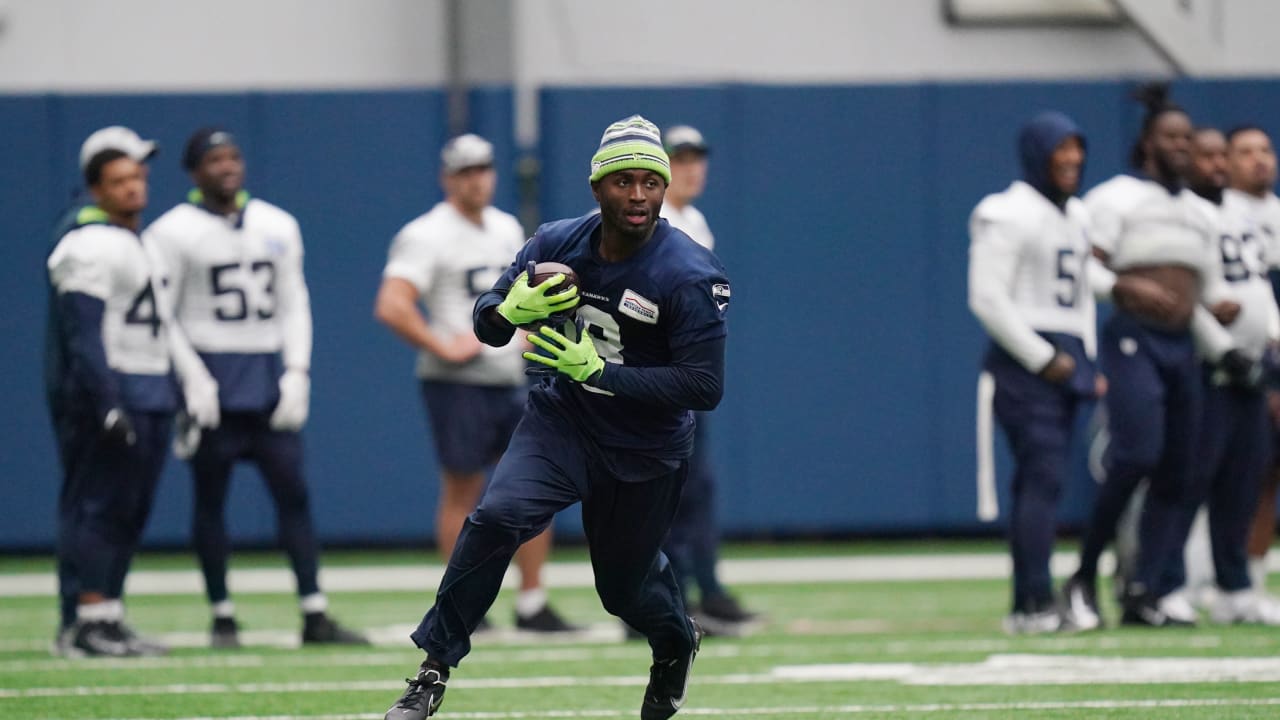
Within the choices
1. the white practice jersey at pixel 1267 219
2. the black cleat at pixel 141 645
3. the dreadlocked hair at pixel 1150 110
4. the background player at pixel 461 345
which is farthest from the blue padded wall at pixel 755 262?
the black cleat at pixel 141 645

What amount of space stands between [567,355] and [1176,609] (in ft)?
13.9

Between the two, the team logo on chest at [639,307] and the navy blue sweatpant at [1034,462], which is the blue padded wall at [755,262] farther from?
the team logo on chest at [639,307]

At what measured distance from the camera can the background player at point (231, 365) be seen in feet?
26.8

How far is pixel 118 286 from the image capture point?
7934 mm

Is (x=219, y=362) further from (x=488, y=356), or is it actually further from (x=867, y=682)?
(x=867, y=682)

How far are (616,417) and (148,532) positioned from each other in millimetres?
7801

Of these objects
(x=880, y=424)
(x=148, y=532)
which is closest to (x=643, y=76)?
(x=880, y=424)

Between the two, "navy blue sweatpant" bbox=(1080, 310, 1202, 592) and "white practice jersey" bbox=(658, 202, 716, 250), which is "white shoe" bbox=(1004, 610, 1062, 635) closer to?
"navy blue sweatpant" bbox=(1080, 310, 1202, 592)

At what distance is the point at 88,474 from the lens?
7938 mm

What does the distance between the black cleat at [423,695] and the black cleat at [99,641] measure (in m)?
2.94

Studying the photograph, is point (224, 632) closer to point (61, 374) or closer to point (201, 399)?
point (201, 399)

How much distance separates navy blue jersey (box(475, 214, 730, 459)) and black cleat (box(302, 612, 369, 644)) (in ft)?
9.50

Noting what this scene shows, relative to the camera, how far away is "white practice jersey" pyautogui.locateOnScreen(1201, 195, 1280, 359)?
866cm

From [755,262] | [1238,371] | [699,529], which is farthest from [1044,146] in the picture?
[755,262]
